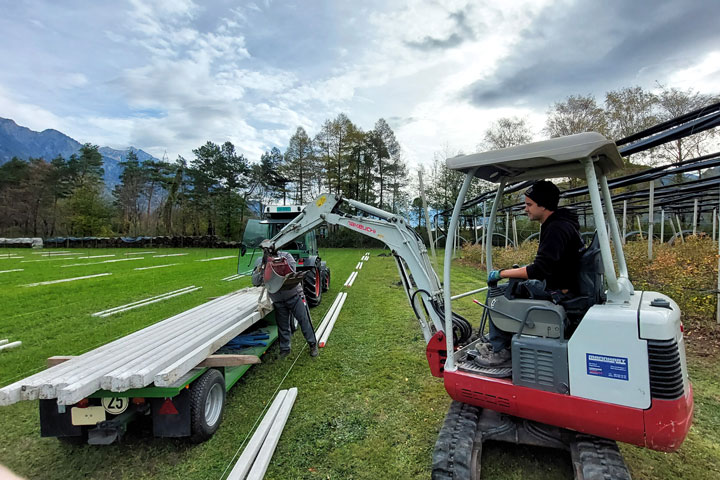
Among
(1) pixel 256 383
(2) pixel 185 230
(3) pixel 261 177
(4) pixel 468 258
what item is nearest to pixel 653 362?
(1) pixel 256 383

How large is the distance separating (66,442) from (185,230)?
45.8 metres

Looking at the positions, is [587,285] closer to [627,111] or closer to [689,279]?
[689,279]

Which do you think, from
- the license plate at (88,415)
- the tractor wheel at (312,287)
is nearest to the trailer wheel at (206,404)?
the license plate at (88,415)

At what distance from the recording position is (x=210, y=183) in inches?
1708

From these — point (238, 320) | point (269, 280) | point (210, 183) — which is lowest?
point (238, 320)

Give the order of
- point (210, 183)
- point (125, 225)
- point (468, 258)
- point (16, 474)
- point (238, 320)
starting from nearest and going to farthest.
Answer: point (16, 474), point (238, 320), point (468, 258), point (210, 183), point (125, 225)

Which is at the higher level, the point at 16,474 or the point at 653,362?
the point at 653,362

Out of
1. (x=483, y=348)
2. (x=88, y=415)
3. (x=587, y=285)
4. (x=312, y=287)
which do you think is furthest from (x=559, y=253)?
(x=312, y=287)

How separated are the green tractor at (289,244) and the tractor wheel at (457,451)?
530cm

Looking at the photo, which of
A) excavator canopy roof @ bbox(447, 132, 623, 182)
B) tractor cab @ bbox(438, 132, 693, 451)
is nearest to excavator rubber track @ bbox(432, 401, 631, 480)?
tractor cab @ bbox(438, 132, 693, 451)

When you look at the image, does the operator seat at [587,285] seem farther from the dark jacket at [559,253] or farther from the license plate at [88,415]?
the license plate at [88,415]

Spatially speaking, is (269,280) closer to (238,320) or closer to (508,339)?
(238,320)

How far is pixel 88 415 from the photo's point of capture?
2801 mm

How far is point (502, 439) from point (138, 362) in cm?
304
